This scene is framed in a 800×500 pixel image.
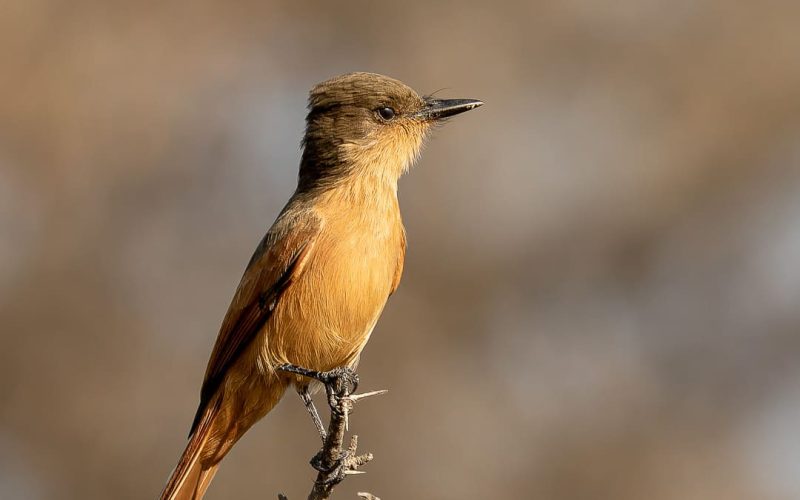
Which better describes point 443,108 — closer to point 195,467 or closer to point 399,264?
point 399,264

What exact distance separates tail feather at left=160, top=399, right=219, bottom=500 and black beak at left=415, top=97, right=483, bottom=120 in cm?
228

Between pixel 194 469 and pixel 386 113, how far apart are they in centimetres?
251

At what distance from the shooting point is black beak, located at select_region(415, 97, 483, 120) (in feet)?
24.2

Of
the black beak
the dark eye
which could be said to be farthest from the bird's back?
the black beak

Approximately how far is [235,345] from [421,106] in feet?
6.64

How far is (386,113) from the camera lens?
7.25 meters

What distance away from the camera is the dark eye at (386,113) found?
7.23 meters

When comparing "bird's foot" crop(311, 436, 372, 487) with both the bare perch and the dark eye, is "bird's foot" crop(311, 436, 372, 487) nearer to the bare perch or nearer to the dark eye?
the bare perch

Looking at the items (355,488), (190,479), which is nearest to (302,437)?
(355,488)

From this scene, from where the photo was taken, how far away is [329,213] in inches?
259

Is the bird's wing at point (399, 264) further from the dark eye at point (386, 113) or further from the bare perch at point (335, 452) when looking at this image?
the bare perch at point (335, 452)

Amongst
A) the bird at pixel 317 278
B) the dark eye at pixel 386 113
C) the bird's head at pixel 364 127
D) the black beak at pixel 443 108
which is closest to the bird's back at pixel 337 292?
the bird at pixel 317 278

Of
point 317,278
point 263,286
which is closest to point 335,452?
point 317,278

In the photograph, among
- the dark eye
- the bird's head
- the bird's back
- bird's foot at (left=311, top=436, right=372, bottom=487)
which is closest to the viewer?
bird's foot at (left=311, top=436, right=372, bottom=487)
